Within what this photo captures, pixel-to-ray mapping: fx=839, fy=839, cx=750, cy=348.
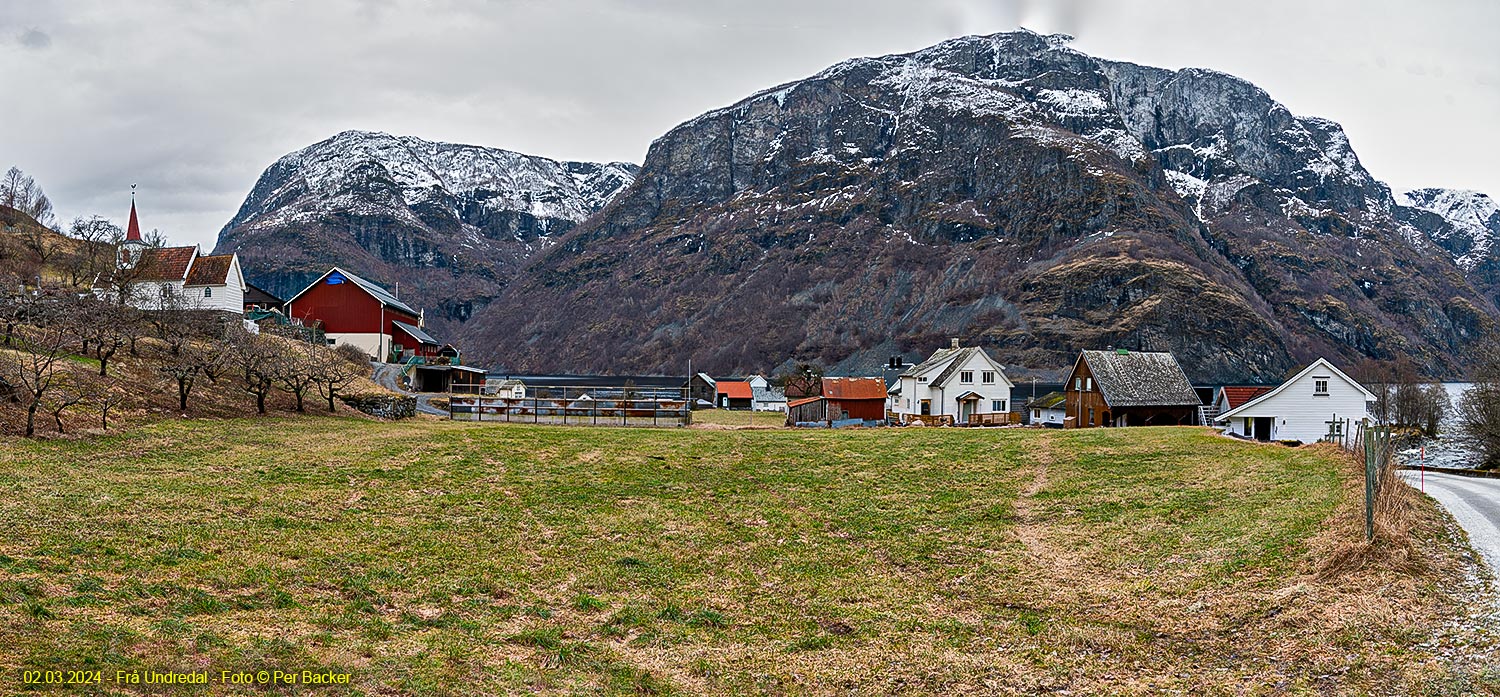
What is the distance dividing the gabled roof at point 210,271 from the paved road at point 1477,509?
61931mm

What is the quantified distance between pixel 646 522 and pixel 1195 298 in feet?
646

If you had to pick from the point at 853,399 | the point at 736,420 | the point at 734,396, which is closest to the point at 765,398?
the point at 734,396

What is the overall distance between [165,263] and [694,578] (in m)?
56.6

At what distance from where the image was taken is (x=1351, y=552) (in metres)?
13.4

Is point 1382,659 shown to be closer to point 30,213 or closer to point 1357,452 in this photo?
point 1357,452

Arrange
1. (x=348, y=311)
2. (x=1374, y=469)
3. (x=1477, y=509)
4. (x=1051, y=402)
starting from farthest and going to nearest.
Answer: (x=1051, y=402) < (x=348, y=311) < (x=1477, y=509) < (x=1374, y=469)

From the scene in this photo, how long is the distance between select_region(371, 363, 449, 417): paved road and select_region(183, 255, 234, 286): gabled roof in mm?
11769

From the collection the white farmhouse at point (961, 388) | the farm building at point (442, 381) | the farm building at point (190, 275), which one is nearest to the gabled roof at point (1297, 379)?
the white farmhouse at point (961, 388)

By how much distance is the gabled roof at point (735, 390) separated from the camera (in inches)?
4411

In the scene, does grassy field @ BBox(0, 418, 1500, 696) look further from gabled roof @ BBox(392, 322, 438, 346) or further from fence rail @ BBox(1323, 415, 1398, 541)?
gabled roof @ BBox(392, 322, 438, 346)

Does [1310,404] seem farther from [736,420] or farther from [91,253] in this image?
[91,253]

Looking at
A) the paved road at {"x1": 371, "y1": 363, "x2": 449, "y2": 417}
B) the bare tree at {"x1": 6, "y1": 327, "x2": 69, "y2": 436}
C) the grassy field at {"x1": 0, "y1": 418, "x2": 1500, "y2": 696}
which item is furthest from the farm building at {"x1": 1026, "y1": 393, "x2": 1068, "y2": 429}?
the bare tree at {"x1": 6, "y1": 327, "x2": 69, "y2": 436}

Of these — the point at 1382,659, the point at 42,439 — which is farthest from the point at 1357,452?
the point at 42,439

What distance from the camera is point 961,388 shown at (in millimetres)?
72625
